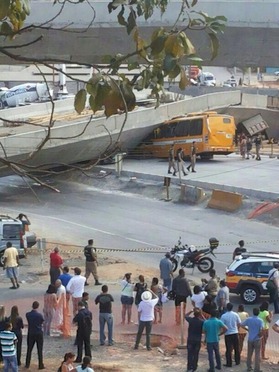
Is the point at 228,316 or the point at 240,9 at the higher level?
the point at 240,9

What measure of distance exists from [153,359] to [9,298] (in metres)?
5.91

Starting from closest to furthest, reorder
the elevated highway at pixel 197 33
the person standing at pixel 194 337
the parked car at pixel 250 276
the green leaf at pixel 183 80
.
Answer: the green leaf at pixel 183 80 < the person standing at pixel 194 337 < the parked car at pixel 250 276 < the elevated highway at pixel 197 33

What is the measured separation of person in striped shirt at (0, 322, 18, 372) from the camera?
1518cm

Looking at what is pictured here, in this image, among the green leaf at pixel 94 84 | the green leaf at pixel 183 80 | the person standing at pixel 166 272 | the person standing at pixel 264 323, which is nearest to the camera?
the green leaf at pixel 94 84

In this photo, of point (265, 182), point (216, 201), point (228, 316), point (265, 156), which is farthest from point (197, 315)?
point (265, 156)

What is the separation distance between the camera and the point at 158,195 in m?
35.9

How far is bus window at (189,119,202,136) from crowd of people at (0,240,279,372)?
65.1ft

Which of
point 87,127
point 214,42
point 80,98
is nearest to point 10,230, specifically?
point 87,127

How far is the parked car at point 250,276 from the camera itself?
2152 cm

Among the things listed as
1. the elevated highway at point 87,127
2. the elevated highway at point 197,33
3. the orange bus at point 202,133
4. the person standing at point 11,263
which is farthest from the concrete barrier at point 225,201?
the person standing at point 11,263

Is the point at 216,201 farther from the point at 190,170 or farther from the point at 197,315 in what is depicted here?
the point at 197,315

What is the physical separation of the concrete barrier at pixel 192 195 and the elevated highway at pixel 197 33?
4940 millimetres

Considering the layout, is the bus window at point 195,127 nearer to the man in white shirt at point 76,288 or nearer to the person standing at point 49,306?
the man in white shirt at point 76,288

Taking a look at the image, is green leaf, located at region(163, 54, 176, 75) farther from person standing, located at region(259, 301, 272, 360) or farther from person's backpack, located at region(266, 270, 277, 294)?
person's backpack, located at region(266, 270, 277, 294)
